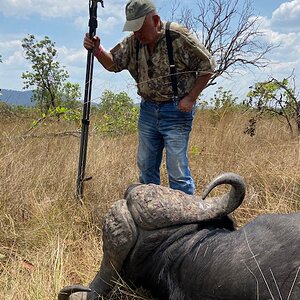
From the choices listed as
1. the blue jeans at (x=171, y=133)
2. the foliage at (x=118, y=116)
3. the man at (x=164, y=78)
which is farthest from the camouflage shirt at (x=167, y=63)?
the foliage at (x=118, y=116)

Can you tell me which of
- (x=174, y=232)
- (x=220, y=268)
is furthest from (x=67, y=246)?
(x=220, y=268)

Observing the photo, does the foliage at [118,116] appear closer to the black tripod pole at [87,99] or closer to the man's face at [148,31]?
the black tripod pole at [87,99]

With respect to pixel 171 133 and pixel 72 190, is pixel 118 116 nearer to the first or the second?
pixel 72 190

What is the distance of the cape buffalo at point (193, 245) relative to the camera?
6.82 ft

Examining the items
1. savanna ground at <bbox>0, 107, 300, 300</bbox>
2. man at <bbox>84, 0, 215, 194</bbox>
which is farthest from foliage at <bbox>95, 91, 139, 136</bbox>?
man at <bbox>84, 0, 215, 194</bbox>

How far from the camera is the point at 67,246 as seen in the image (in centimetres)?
394

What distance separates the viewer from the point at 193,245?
232cm

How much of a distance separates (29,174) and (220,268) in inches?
124

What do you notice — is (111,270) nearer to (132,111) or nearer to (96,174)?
(96,174)

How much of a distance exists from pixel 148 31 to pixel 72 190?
5.66 feet

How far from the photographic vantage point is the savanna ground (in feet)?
11.6

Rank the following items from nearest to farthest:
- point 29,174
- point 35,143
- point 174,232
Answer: point 174,232
point 29,174
point 35,143

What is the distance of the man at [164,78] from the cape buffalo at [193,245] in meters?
1.55

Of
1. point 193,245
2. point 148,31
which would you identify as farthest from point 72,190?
point 193,245
